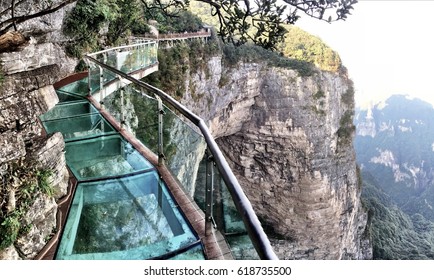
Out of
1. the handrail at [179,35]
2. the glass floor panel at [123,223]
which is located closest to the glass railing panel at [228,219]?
the glass floor panel at [123,223]

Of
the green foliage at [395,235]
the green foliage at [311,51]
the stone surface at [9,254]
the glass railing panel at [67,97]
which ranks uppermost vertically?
the green foliage at [311,51]

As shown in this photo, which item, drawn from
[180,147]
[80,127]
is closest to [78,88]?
[80,127]

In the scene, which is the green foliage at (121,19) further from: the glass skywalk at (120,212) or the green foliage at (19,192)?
the green foliage at (19,192)

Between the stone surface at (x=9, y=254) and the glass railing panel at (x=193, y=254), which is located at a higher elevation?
the glass railing panel at (x=193, y=254)

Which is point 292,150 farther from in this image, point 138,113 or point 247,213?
point 247,213

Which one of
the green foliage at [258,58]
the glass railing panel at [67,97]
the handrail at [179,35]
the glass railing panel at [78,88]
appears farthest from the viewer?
the green foliage at [258,58]

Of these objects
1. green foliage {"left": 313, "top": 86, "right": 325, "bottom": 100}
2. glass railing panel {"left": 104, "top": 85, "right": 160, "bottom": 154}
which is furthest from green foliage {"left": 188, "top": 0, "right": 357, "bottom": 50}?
green foliage {"left": 313, "top": 86, "right": 325, "bottom": 100}

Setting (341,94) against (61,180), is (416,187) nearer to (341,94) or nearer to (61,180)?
(341,94)
